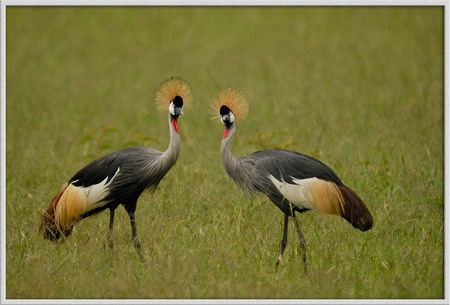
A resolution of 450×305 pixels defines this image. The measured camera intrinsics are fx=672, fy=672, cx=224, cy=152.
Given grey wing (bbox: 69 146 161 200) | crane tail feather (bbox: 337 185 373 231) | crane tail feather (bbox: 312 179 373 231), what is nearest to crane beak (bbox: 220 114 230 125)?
grey wing (bbox: 69 146 161 200)

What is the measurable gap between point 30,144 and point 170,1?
81.9 inches

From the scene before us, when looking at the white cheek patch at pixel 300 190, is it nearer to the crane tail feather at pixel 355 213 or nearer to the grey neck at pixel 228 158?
the crane tail feather at pixel 355 213

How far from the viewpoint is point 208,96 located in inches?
323

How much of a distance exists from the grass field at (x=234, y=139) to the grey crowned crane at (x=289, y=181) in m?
0.20

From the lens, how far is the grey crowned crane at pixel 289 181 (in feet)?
13.0

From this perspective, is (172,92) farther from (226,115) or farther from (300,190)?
(300,190)

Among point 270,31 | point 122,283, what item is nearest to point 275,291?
point 122,283

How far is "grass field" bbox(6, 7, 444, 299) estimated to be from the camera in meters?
Result: 3.83

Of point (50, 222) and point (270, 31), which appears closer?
point (50, 222)

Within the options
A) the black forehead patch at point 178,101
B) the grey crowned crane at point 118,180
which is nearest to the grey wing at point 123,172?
the grey crowned crane at point 118,180

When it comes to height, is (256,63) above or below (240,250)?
above

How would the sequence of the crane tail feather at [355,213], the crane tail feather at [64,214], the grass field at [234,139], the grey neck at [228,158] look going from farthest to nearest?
the crane tail feather at [64,214], the grey neck at [228,158], the crane tail feather at [355,213], the grass field at [234,139]

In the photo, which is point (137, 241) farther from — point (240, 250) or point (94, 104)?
point (94, 104)

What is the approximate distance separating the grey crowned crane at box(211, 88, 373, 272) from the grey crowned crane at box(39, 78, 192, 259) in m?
0.30
